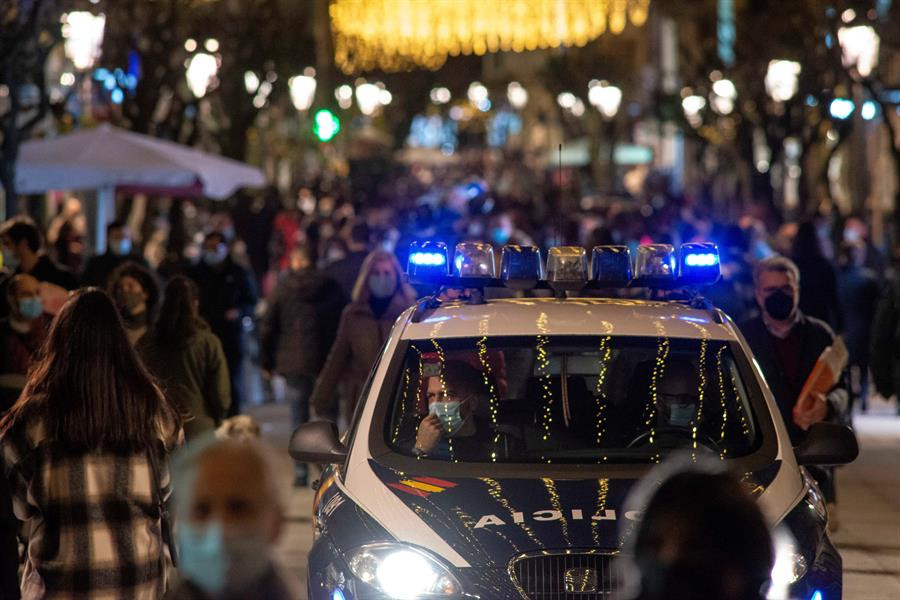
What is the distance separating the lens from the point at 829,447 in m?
6.46

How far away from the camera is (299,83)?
111 ft

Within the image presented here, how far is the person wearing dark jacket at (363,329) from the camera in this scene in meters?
11.4

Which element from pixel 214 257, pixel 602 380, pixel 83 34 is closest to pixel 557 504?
pixel 602 380

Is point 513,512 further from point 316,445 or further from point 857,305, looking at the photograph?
point 857,305

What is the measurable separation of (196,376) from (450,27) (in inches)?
3237

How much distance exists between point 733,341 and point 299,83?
27.5 metres

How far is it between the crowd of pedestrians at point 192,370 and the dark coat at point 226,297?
2 cm

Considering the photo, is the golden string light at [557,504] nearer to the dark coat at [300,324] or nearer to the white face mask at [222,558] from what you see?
the white face mask at [222,558]

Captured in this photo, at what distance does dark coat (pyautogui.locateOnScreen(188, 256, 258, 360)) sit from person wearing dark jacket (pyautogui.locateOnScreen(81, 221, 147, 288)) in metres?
0.53

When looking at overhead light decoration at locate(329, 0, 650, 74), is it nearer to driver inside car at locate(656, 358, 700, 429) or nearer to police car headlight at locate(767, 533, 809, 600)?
driver inside car at locate(656, 358, 700, 429)

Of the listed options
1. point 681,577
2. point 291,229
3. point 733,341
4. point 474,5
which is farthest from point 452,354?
point 474,5

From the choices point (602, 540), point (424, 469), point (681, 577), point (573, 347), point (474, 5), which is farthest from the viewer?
point (474, 5)

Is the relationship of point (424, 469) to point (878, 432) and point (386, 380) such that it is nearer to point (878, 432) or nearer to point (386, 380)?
point (386, 380)

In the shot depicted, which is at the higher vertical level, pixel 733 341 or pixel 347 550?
pixel 733 341
